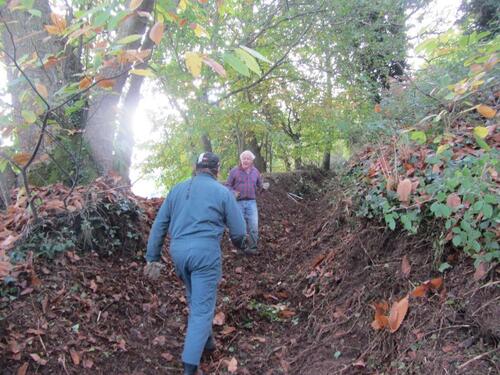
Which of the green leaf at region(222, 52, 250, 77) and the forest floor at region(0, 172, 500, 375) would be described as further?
the forest floor at region(0, 172, 500, 375)

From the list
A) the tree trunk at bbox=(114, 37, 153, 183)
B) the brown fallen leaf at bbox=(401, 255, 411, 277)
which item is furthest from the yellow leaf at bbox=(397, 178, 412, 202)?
the tree trunk at bbox=(114, 37, 153, 183)

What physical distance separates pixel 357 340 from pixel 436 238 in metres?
1.24

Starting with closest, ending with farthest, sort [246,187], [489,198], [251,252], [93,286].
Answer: [489,198] < [93,286] < [251,252] < [246,187]

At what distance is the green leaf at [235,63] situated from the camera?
6.28 ft

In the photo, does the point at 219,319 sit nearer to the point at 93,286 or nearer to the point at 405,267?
the point at 93,286

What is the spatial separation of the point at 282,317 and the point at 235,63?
3863 millimetres

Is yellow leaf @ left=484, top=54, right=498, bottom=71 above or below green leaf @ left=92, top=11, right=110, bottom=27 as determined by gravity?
below

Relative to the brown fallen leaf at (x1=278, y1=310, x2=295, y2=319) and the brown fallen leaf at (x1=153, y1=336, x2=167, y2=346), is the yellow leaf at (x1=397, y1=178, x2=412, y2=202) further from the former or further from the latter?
the brown fallen leaf at (x1=153, y1=336, x2=167, y2=346)

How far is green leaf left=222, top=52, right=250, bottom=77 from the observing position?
1914mm

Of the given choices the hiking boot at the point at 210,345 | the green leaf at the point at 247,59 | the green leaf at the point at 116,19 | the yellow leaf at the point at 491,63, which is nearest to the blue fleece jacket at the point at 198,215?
the hiking boot at the point at 210,345

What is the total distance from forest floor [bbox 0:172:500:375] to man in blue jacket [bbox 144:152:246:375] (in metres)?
0.54

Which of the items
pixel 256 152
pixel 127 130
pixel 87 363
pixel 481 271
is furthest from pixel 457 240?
pixel 256 152

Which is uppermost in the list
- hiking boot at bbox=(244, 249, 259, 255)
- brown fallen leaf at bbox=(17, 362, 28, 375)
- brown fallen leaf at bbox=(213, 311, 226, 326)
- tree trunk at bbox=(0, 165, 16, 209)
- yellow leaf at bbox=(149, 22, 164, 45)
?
yellow leaf at bbox=(149, 22, 164, 45)

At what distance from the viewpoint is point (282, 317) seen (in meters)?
5.10
